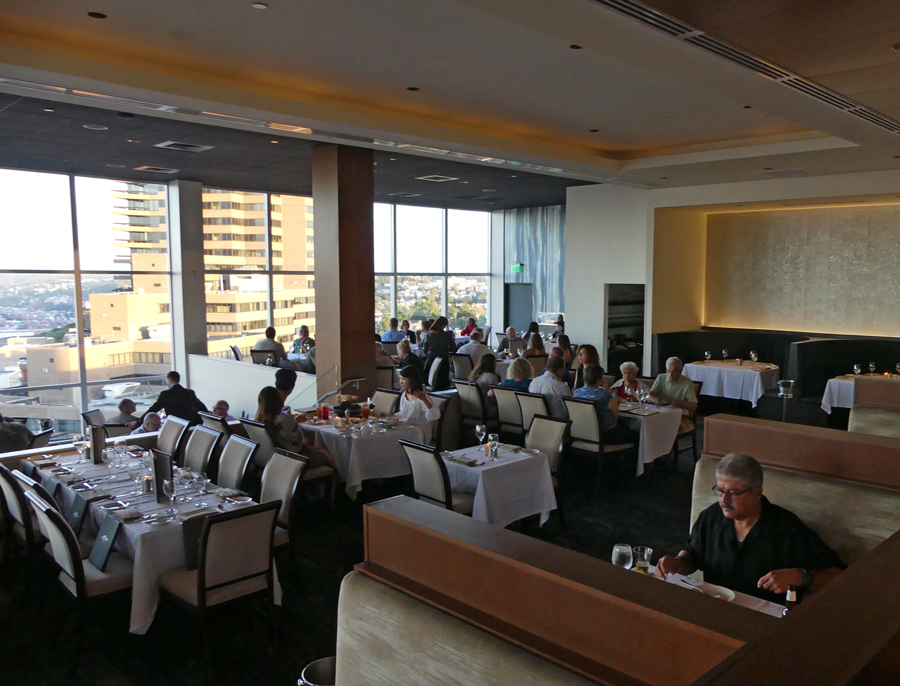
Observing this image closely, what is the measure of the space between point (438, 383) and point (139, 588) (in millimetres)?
6776

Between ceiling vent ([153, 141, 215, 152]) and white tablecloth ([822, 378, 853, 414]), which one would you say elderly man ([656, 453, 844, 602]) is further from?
ceiling vent ([153, 141, 215, 152])

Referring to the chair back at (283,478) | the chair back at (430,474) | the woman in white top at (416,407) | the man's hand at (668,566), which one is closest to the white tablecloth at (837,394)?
the woman in white top at (416,407)

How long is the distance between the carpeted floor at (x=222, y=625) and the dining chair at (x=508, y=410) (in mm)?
1628

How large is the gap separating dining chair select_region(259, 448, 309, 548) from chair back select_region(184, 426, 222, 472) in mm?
926

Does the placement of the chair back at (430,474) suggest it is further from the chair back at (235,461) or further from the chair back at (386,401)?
the chair back at (386,401)

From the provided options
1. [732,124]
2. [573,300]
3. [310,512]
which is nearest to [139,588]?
[310,512]

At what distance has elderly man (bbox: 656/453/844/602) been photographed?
116 inches

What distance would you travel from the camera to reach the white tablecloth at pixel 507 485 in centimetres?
521

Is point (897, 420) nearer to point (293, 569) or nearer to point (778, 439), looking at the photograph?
point (778, 439)

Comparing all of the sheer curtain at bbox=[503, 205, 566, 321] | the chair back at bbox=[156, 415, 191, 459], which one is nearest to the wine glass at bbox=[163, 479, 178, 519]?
the chair back at bbox=[156, 415, 191, 459]

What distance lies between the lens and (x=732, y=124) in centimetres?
815

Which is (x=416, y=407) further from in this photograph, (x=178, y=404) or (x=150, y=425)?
(x=178, y=404)

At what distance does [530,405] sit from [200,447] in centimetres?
325

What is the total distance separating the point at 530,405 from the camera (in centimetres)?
713
